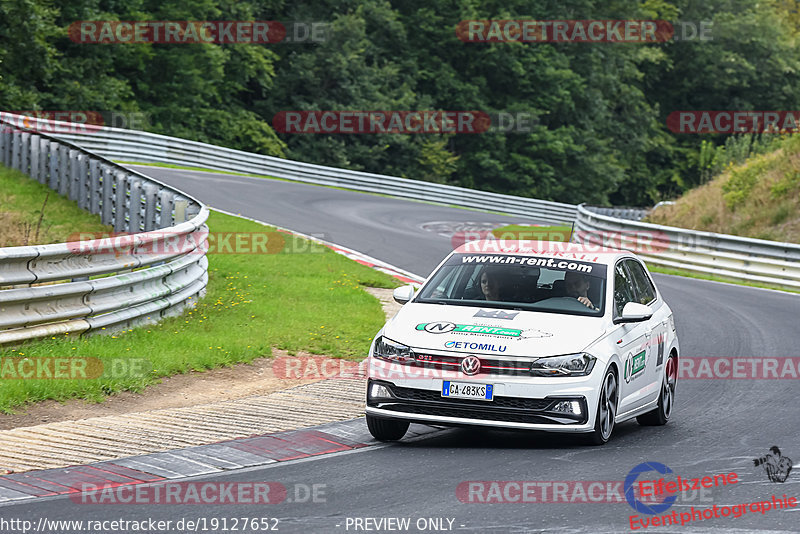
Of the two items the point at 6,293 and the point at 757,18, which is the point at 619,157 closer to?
the point at 757,18

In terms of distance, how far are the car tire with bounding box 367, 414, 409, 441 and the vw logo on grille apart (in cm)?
74

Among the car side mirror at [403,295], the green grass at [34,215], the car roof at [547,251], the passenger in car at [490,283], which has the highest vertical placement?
the car roof at [547,251]

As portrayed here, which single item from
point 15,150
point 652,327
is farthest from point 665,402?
point 15,150

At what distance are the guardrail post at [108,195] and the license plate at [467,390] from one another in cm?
1227

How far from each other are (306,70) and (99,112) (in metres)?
12.7

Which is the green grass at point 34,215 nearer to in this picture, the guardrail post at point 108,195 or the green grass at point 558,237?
the guardrail post at point 108,195

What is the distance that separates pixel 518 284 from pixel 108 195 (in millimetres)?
11544

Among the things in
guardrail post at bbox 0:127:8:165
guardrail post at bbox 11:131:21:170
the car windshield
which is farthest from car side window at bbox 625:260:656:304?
guardrail post at bbox 0:127:8:165

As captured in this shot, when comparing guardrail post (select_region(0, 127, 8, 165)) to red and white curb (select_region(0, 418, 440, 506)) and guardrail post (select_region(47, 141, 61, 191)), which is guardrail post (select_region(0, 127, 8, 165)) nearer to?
guardrail post (select_region(47, 141, 61, 191))

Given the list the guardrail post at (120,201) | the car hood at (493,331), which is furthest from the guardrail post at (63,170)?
the car hood at (493,331)

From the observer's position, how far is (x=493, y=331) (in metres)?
8.91

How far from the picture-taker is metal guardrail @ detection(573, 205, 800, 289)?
25.2 metres

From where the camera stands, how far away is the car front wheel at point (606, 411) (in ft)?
29.2

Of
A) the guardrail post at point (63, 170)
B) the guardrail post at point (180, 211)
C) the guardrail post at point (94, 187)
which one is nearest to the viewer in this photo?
the guardrail post at point (180, 211)
